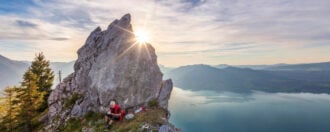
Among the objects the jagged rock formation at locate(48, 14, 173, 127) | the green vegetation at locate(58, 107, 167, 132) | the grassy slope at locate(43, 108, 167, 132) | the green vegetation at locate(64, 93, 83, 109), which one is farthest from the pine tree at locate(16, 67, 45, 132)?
the grassy slope at locate(43, 108, 167, 132)

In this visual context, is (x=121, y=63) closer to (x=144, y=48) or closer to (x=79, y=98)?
(x=144, y=48)

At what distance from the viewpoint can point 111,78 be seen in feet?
105

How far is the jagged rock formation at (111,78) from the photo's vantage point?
31125mm

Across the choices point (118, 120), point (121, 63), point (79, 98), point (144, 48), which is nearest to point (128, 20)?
point (144, 48)

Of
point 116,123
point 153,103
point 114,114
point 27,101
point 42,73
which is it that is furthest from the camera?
point 42,73

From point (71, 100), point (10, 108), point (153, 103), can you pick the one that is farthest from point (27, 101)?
point (153, 103)

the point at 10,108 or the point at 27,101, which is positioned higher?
the point at 27,101

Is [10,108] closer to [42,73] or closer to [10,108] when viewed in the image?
[10,108]

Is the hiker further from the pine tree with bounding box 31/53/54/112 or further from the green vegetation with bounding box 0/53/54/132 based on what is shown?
the pine tree with bounding box 31/53/54/112

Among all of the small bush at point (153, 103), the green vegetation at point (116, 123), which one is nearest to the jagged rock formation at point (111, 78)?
the small bush at point (153, 103)

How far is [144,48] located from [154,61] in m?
2.78

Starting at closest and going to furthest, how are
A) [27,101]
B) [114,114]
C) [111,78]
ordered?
[114,114], [111,78], [27,101]

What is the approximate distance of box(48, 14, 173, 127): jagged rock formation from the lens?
102ft

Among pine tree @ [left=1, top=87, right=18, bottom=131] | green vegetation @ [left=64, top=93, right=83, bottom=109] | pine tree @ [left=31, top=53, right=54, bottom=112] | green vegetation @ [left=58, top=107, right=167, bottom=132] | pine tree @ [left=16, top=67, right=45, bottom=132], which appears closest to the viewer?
green vegetation @ [left=58, top=107, right=167, bottom=132]
